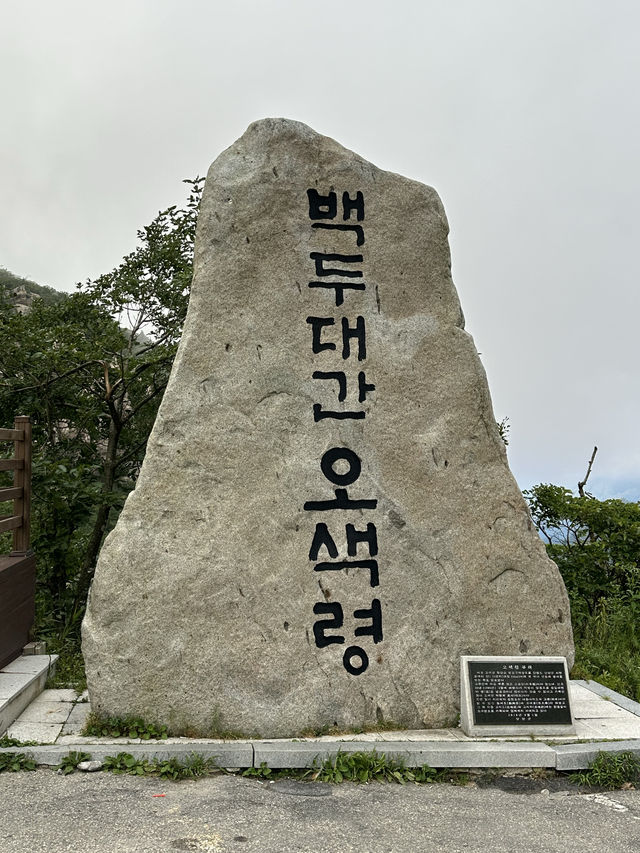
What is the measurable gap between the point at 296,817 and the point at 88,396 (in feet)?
17.7

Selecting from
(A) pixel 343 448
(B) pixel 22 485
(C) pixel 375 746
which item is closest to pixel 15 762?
(C) pixel 375 746

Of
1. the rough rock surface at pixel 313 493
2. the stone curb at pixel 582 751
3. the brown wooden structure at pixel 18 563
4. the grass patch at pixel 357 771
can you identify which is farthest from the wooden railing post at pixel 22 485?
the stone curb at pixel 582 751

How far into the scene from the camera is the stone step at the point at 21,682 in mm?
4766

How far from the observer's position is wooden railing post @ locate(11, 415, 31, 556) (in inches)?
239

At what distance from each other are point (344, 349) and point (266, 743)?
2.56 meters

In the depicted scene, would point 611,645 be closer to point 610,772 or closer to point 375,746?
point 610,772

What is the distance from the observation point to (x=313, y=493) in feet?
15.8

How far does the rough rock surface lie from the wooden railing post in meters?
1.85

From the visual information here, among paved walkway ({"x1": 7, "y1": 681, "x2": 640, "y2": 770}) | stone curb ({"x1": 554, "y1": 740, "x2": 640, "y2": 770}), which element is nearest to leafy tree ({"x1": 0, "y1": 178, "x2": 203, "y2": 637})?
paved walkway ({"x1": 7, "y1": 681, "x2": 640, "y2": 770})

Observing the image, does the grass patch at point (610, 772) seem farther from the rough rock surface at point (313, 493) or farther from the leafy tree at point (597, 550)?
the leafy tree at point (597, 550)

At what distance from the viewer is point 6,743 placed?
173 inches

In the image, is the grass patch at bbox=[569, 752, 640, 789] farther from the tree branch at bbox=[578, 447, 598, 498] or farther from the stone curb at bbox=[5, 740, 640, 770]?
the tree branch at bbox=[578, 447, 598, 498]

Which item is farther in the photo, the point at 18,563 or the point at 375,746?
the point at 18,563

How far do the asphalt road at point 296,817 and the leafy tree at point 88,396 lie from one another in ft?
10.6
